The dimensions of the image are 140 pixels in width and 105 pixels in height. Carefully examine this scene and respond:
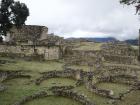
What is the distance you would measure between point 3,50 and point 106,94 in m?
24.4

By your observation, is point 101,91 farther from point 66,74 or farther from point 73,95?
point 66,74

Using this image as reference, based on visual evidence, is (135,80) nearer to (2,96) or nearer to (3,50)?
(2,96)

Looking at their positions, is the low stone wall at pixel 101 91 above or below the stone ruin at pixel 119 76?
below

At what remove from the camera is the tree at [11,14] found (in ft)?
137

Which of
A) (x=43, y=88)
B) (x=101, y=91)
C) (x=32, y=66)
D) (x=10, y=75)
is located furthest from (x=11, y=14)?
(x=101, y=91)

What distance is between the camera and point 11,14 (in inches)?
1692

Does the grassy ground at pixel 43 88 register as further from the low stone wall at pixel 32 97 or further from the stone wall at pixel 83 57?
the stone wall at pixel 83 57

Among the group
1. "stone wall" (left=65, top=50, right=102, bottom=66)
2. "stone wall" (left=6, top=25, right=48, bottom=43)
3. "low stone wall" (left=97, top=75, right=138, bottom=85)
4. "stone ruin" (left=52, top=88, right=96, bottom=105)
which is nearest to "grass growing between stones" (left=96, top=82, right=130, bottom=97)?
"low stone wall" (left=97, top=75, right=138, bottom=85)

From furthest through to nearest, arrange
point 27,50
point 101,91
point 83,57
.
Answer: point 83,57, point 27,50, point 101,91

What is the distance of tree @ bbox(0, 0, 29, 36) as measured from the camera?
41750 millimetres

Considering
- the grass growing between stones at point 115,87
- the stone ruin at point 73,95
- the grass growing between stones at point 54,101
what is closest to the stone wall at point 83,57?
the grass growing between stones at point 115,87

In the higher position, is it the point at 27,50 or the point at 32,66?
the point at 27,50

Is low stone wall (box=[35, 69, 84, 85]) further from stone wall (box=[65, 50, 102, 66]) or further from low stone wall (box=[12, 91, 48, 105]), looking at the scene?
stone wall (box=[65, 50, 102, 66])

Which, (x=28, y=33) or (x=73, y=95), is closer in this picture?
(x=73, y=95)
